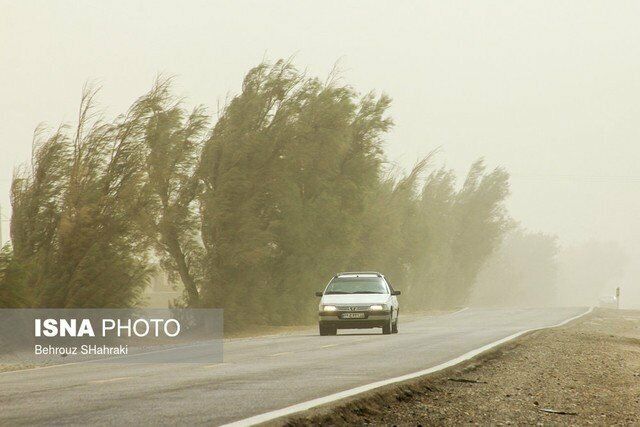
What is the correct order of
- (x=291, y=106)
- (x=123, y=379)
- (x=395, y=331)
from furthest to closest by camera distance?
(x=291, y=106) < (x=395, y=331) < (x=123, y=379)

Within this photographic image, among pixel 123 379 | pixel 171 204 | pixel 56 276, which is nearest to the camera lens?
pixel 123 379

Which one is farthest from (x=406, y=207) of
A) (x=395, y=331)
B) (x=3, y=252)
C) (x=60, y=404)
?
(x=60, y=404)

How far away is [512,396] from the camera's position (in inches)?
542

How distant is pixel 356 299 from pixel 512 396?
1762 centimetres

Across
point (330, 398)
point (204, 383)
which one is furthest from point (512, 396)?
point (204, 383)

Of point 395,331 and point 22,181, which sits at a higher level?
point 22,181

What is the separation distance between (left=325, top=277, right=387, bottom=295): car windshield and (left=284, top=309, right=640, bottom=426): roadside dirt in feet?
32.3

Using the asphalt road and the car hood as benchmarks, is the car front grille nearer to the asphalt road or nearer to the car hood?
the car hood

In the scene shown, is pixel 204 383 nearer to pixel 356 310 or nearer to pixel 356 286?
pixel 356 310

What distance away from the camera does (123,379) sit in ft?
52.5

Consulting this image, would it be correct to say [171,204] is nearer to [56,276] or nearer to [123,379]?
[56,276]

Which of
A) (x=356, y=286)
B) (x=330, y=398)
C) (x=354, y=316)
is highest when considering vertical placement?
(x=356, y=286)

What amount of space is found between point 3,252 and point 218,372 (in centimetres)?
1024

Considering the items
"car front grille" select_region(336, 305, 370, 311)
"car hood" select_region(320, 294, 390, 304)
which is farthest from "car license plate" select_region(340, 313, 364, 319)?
"car hood" select_region(320, 294, 390, 304)
